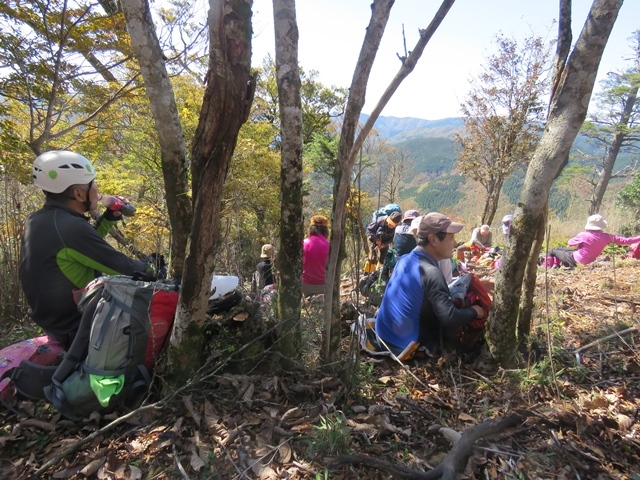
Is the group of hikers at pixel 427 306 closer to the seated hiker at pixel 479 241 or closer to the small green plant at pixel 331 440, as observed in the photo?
the small green plant at pixel 331 440

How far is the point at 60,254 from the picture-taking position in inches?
88.0

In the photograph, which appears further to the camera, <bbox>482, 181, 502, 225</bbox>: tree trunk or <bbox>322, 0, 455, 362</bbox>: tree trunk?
<bbox>482, 181, 502, 225</bbox>: tree trunk

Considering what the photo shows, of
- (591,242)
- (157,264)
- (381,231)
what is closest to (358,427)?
(157,264)

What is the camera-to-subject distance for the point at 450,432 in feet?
5.76

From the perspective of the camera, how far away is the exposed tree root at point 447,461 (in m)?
1.46

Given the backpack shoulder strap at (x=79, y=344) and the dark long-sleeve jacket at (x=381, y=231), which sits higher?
the backpack shoulder strap at (x=79, y=344)

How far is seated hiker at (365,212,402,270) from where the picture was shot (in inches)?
228

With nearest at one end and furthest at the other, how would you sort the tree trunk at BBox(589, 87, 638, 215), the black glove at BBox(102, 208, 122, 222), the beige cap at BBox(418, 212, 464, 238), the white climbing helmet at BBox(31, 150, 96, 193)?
the white climbing helmet at BBox(31, 150, 96, 193), the beige cap at BBox(418, 212, 464, 238), the black glove at BBox(102, 208, 122, 222), the tree trunk at BBox(589, 87, 638, 215)

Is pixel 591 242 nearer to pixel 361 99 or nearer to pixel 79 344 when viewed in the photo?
pixel 361 99

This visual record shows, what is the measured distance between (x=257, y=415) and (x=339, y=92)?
25.2m

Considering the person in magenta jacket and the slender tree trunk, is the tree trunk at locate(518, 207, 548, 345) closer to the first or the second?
the slender tree trunk

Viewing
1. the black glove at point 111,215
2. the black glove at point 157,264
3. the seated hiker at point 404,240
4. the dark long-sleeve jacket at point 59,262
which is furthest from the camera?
the seated hiker at point 404,240

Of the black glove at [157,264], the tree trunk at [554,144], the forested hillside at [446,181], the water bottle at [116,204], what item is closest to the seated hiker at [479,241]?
the forested hillside at [446,181]

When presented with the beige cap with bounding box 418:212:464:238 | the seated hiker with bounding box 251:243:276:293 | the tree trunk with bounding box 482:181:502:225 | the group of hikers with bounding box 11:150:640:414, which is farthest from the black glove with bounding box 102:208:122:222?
the tree trunk with bounding box 482:181:502:225
